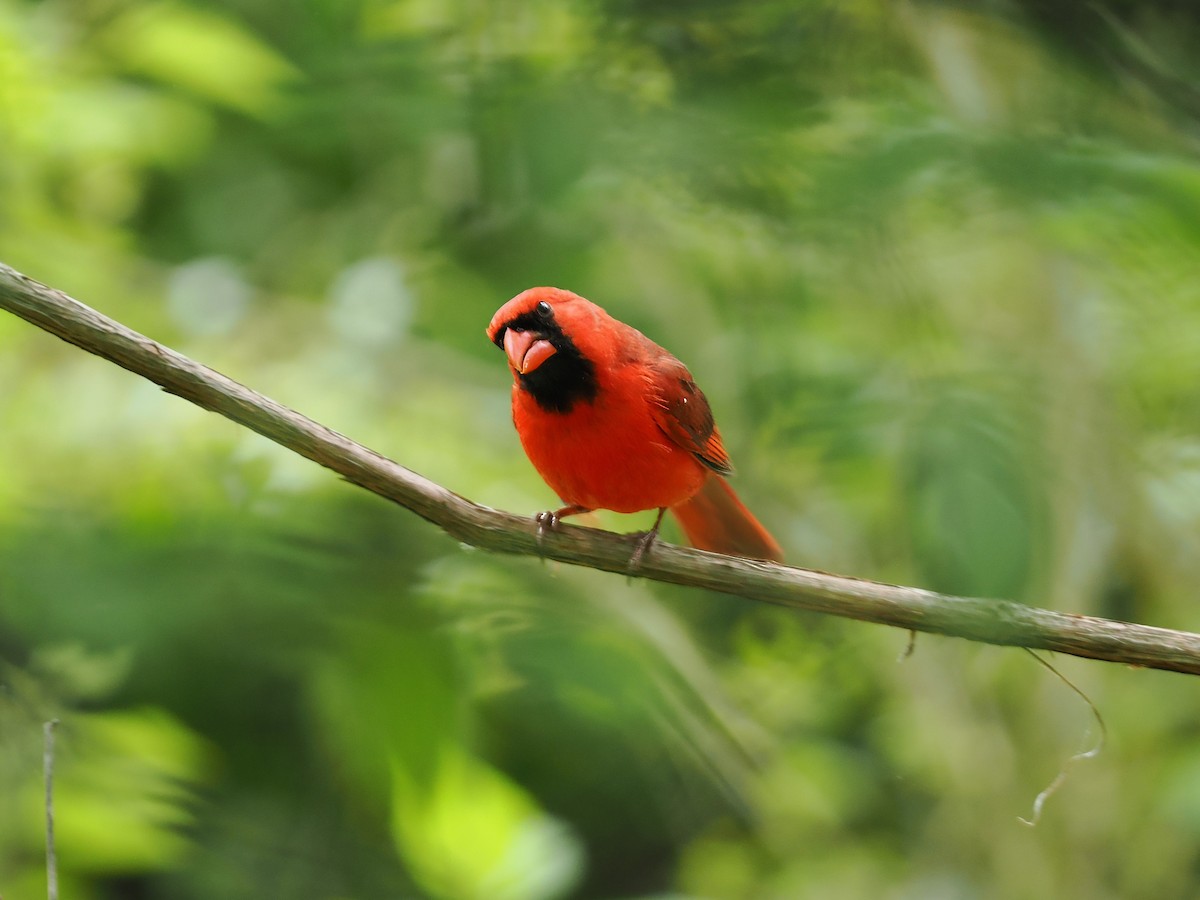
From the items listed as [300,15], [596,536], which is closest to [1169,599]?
[596,536]

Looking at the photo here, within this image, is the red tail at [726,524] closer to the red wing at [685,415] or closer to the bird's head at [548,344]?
the red wing at [685,415]

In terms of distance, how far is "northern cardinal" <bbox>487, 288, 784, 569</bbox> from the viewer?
8.98 feet

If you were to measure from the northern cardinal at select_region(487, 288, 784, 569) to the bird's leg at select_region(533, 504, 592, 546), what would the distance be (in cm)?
2

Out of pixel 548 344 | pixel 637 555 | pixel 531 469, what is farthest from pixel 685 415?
pixel 531 469

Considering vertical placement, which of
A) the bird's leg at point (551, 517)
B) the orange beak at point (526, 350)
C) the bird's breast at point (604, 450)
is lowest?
the bird's leg at point (551, 517)

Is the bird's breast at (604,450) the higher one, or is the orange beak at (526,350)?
the orange beak at (526,350)

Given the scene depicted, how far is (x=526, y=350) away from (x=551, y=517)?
395 millimetres

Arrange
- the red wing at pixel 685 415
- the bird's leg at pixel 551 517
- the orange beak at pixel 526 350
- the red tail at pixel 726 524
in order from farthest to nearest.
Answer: the red tail at pixel 726 524
the red wing at pixel 685 415
the orange beak at pixel 526 350
the bird's leg at pixel 551 517

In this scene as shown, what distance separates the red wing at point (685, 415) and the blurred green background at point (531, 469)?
0.57ft

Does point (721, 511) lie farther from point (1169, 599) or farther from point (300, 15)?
point (1169, 599)

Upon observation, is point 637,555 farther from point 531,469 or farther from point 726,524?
point 531,469

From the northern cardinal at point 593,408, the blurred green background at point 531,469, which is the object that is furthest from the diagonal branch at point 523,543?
the northern cardinal at point 593,408

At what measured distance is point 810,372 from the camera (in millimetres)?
3242

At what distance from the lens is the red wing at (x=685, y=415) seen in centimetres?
291
